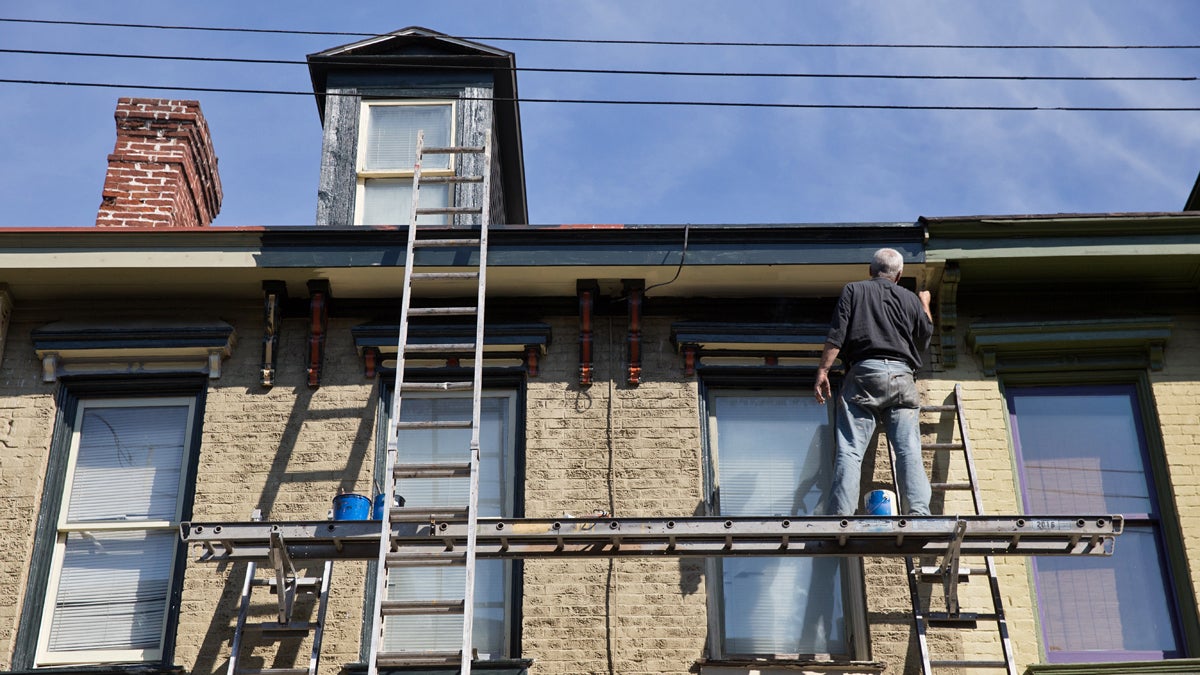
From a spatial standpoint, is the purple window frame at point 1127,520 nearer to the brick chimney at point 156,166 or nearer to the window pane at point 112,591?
the window pane at point 112,591

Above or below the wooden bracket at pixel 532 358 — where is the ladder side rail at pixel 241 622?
below

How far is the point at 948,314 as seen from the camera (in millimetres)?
10211

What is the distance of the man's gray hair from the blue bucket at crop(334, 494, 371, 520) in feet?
11.9

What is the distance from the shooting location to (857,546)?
8383 millimetres

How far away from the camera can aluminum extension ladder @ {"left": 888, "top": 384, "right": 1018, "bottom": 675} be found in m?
8.72

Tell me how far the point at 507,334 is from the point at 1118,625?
4.54 meters

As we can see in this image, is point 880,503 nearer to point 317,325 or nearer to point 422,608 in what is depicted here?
point 422,608

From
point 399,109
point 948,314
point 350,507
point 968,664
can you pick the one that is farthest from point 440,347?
point 968,664

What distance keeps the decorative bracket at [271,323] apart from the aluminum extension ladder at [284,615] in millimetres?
1232

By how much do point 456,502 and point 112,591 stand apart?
7.72ft

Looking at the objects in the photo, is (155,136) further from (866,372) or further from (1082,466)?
(1082,466)

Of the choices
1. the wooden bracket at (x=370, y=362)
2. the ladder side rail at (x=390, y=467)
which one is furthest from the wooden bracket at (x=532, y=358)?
the wooden bracket at (x=370, y=362)

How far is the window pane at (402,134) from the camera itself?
11.7 m

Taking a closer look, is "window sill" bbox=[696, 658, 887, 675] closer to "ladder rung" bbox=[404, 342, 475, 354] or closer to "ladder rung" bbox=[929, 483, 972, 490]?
"ladder rung" bbox=[929, 483, 972, 490]
